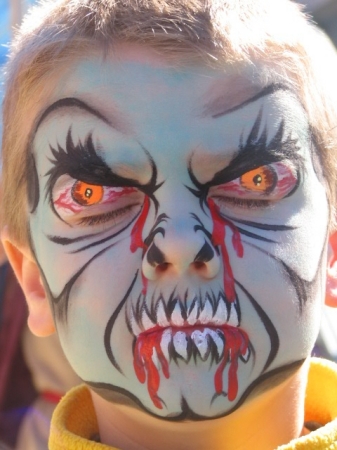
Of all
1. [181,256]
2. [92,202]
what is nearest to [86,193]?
[92,202]

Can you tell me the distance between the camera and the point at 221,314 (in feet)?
3.98

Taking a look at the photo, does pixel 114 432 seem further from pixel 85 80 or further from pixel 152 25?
pixel 152 25

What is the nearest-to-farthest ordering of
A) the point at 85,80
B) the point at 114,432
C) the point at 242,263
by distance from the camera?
the point at 242,263, the point at 85,80, the point at 114,432

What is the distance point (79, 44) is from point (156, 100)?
24 cm

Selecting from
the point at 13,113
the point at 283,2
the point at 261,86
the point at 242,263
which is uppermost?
the point at 283,2

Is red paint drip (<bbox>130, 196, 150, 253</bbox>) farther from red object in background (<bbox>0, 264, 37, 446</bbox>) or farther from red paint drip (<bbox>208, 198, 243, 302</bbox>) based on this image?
red object in background (<bbox>0, 264, 37, 446</bbox>)

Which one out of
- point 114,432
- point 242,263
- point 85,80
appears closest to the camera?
point 242,263

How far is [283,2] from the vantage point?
156cm

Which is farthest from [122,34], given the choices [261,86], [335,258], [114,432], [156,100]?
[114,432]

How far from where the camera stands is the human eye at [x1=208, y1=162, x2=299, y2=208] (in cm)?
130

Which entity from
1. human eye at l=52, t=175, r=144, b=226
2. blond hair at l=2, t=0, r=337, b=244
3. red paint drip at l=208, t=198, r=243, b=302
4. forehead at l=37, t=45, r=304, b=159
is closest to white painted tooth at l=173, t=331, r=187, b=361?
red paint drip at l=208, t=198, r=243, b=302

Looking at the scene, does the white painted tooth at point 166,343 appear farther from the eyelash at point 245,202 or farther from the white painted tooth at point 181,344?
the eyelash at point 245,202

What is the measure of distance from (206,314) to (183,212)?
0.60 feet

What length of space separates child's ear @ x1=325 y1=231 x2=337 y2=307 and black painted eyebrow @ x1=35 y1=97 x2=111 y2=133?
1.85ft
